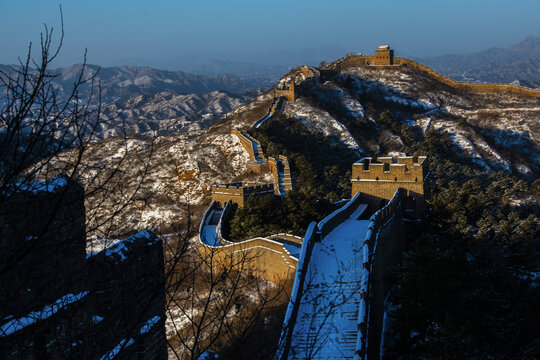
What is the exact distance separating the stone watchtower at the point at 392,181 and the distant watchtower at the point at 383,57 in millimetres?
63684

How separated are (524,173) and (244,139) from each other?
3155cm

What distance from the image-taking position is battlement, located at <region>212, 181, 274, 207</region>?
29.6 meters

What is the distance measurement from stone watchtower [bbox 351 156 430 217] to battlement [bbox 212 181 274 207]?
28.3 feet

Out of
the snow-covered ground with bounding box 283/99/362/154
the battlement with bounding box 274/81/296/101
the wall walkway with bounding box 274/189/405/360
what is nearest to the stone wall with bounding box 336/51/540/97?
the battlement with bounding box 274/81/296/101

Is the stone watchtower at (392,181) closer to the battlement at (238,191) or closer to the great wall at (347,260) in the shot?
the great wall at (347,260)

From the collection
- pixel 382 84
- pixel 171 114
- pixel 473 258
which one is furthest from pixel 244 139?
pixel 171 114

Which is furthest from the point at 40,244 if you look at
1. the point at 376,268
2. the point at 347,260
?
the point at 376,268

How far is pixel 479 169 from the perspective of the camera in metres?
49.9

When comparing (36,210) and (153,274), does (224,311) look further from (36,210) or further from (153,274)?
(36,210)

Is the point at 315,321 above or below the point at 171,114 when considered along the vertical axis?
above

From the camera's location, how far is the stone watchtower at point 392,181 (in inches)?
853

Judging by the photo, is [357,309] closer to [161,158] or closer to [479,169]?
[161,158]

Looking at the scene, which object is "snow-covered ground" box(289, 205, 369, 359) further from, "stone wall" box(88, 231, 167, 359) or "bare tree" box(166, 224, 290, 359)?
"stone wall" box(88, 231, 167, 359)

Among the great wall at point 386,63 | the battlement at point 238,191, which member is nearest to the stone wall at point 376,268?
the battlement at point 238,191
